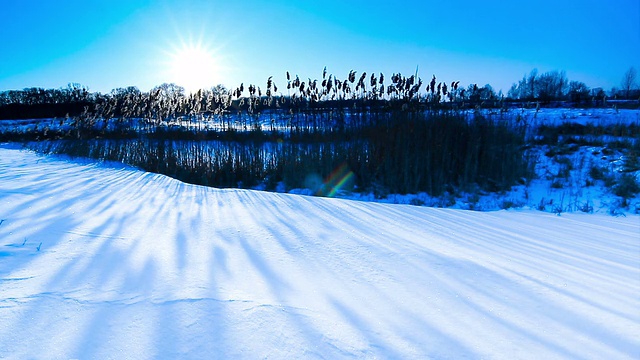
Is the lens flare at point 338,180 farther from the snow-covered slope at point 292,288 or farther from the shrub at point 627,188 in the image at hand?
the shrub at point 627,188

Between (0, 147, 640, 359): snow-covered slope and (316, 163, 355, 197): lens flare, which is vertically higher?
(0, 147, 640, 359): snow-covered slope

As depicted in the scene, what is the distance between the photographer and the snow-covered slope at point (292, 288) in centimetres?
85

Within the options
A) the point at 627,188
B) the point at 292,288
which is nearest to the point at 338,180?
the point at 627,188

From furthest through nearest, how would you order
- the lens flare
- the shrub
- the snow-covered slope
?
1. the lens flare
2. the shrub
3. the snow-covered slope

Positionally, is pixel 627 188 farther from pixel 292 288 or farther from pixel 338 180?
pixel 292 288

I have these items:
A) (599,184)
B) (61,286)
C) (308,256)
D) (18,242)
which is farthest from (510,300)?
(599,184)

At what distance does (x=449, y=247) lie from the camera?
1.76 m

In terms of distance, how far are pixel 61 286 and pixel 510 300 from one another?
4.67 feet

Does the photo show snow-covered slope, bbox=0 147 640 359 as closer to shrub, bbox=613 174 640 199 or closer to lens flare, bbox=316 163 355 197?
lens flare, bbox=316 163 355 197

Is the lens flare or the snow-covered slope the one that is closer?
the snow-covered slope

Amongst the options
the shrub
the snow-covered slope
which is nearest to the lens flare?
the snow-covered slope

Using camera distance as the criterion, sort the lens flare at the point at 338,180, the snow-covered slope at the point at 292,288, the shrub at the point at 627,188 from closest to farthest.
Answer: the snow-covered slope at the point at 292,288 < the shrub at the point at 627,188 < the lens flare at the point at 338,180

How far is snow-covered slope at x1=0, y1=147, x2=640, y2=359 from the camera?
2.80 ft

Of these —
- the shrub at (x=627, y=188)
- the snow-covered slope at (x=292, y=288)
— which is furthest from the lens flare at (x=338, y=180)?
the shrub at (x=627, y=188)
